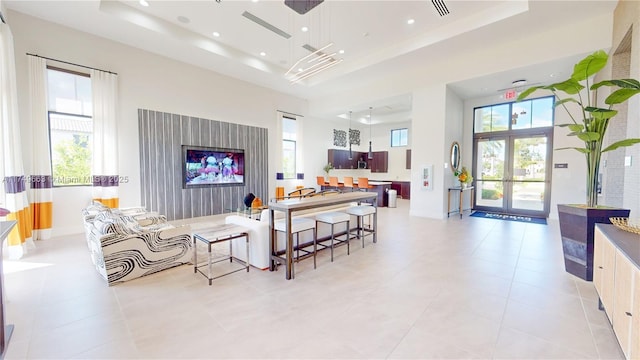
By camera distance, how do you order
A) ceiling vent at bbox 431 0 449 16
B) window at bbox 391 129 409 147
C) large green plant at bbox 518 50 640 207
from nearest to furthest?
large green plant at bbox 518 50 640 207
ceiling vent at bbox 431 0 449 16
window at bbox 391 129 409 147

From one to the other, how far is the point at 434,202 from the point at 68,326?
22.6ft

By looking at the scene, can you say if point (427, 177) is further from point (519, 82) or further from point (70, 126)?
point (70, 126)

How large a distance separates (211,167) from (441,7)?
625 centimetres

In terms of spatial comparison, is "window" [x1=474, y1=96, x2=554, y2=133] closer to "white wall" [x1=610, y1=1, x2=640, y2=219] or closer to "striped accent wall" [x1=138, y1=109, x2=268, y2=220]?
"white wall" [x1=610, y1=1, x2=640, y2=219]

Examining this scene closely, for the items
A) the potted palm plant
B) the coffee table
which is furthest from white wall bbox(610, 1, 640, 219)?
the coffee table

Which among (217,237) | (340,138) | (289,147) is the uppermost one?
(340,138)

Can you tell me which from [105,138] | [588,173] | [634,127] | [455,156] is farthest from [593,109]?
[105,138]

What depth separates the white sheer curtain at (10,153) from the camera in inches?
143

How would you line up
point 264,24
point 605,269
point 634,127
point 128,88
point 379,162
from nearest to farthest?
point 605,269
point 634,127
point 264,24
point 128,88
point 379,162

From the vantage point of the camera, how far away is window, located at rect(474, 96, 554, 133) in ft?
21.7

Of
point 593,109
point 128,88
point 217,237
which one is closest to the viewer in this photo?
point 593,109

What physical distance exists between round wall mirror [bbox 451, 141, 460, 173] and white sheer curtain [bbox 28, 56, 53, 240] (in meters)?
8.93

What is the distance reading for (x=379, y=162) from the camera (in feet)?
39.2

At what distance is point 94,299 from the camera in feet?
8.35
